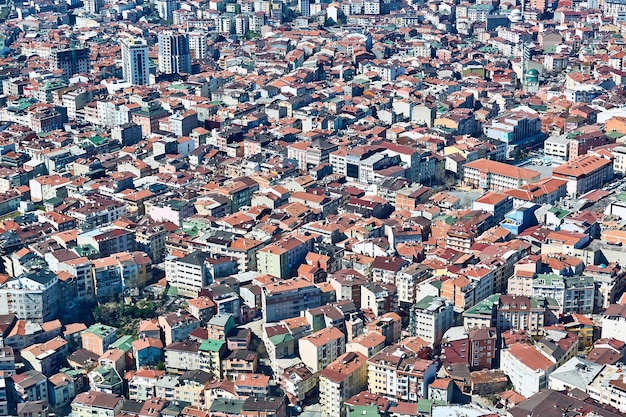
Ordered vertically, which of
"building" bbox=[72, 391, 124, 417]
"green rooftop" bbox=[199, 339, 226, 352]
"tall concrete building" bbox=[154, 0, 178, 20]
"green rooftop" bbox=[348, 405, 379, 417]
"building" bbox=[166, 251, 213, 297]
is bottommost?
"building" bbox=[72, 391, 124, 417]

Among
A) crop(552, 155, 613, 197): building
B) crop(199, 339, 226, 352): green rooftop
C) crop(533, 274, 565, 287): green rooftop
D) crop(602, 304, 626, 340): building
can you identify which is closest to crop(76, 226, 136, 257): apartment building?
crop(199, 339, 226, 352): green rooftop

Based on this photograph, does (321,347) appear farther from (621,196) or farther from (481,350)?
(621,196)

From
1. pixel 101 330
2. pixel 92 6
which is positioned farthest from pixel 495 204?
pixel 92 6

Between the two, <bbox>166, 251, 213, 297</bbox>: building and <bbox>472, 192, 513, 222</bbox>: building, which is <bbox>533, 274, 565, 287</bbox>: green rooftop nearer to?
<bbox>472, 192, 513, 222</bbox>: building

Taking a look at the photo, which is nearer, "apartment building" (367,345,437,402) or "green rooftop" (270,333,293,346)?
"apartment building" (367,345,437,402)

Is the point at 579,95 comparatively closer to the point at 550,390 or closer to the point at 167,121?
the point at 167,121

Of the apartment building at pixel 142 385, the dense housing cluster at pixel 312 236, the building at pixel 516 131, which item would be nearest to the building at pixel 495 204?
the dense housing cluster at pixel 312 236
